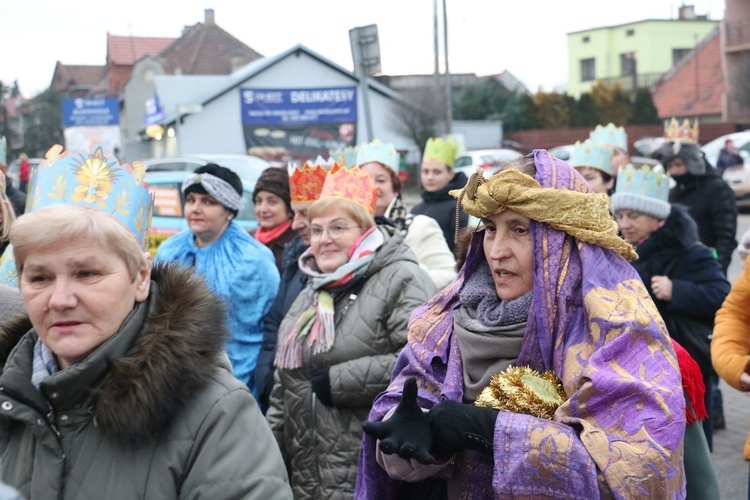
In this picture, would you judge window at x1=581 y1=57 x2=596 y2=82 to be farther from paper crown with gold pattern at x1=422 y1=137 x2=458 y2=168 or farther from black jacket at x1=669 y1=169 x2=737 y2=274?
paper crown with gold pattern at x1=422 y1=137 x2=458 y2=168

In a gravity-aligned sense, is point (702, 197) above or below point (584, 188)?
below

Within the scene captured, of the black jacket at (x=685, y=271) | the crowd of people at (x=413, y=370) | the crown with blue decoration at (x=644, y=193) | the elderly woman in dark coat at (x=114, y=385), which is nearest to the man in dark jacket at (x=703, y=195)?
the crown with blue decoration at (x=644, y=193)

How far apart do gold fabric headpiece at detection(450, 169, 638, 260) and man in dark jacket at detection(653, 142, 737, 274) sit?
5.36 m

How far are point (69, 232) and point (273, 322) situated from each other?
2.90 metres

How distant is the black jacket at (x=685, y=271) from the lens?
543cm

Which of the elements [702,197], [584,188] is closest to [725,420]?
[702,197]

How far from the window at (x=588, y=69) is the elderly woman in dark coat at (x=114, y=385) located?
70.1 meters

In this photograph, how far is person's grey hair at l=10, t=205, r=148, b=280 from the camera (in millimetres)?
2410

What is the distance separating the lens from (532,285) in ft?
9.27

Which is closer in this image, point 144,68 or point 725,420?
point 725,420

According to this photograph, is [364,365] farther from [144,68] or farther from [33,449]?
[144,68]

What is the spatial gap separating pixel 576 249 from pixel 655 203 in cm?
317

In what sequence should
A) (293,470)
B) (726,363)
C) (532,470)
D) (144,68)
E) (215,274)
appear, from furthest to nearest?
(144,68)
(215,274)
(293,470)
(726,363)
(532,470)

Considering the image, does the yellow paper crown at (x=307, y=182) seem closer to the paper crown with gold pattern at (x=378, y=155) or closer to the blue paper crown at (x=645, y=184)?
the paper crown with gold pattern at (x=378, y=155)
